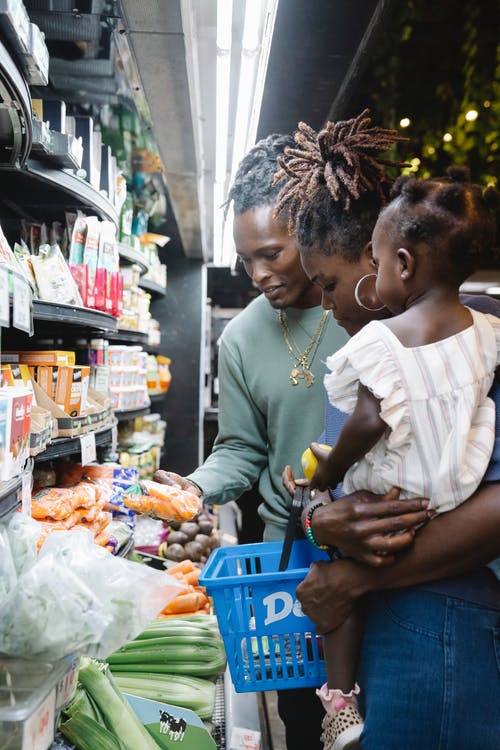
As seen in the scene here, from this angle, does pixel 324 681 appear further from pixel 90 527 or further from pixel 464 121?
pixel 464 121

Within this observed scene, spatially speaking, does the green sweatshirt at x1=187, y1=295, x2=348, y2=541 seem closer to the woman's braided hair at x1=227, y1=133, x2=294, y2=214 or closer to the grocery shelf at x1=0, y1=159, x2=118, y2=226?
the woman's braided hair at x1=227, y1=133, x2=294, y2=214

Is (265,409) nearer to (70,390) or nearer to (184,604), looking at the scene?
(70,390)

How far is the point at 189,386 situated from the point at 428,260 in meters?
5.28

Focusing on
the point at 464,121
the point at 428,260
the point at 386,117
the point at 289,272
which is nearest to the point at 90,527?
the point at 289,272

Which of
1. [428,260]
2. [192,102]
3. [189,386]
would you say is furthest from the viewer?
[189,386]

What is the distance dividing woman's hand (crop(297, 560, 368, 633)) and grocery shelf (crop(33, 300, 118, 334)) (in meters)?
1.24

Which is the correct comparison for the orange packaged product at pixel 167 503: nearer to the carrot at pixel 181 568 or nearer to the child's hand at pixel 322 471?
the child's hand at pixel 322 471

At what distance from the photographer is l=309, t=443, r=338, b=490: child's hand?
4.37ft

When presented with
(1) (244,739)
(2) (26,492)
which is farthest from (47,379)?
(1) (244,739)

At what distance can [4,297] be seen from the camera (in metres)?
1.36

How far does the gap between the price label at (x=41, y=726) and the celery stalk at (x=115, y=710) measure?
424 mm

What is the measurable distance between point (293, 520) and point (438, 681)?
19.0 inches

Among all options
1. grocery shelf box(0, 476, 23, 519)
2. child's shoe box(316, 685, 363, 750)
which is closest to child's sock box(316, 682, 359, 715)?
child's shoe box(316, 685, 363, 750)

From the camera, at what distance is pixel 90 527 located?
2.30 meters
